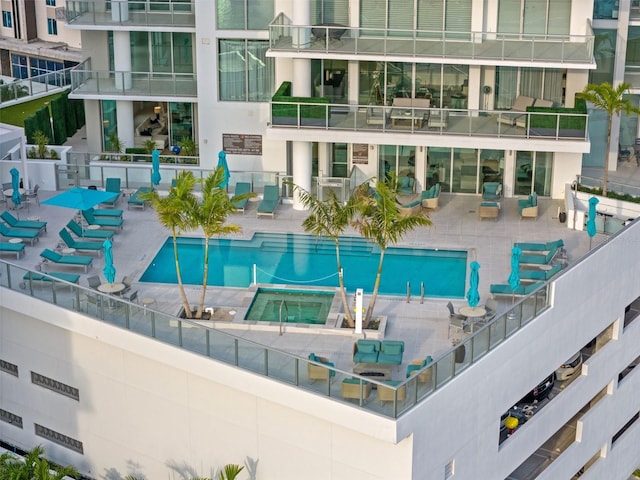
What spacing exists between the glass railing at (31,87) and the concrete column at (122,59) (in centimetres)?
789

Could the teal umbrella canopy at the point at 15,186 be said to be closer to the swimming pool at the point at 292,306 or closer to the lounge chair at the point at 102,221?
the lounge chair at the point at 102,221

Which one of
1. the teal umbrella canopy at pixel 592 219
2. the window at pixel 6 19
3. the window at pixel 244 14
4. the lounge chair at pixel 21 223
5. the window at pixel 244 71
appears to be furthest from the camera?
the window at pixel 6 19

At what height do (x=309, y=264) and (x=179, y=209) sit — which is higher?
(x=179, y=209)

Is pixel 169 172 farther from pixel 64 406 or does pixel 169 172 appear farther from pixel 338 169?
pixel 64 406

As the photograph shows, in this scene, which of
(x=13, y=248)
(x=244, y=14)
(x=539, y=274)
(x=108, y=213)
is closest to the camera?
(x=539, y=274)

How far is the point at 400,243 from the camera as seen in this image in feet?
122

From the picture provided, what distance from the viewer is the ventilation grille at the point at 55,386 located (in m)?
32.4

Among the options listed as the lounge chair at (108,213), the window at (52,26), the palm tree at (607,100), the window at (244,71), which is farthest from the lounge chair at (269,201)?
the window at (52,26)

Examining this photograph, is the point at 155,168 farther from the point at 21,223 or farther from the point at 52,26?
the point at 52,26

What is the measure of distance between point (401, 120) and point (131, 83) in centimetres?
983

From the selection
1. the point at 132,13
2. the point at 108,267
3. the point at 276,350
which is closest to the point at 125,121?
the point at 132,13

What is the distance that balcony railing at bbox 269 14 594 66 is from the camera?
38125 mm

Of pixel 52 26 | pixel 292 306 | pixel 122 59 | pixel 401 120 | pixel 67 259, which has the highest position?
pixel 122 59

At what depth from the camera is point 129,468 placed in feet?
105
